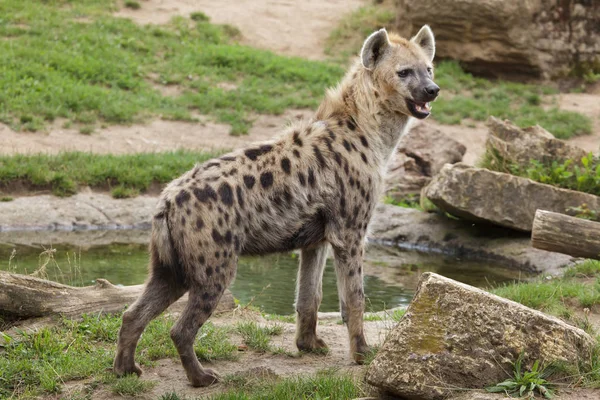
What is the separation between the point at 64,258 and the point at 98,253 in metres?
0.50

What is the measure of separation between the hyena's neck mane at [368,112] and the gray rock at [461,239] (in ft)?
10.5

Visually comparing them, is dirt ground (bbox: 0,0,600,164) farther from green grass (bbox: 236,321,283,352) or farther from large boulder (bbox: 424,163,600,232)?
green grass (bbox: 236,321,283,352)

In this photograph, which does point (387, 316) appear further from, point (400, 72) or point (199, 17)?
point (199, 17)

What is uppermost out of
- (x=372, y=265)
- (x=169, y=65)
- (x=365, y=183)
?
(x=365, y=183)

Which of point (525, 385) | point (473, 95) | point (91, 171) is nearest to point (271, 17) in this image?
point (473, 95)

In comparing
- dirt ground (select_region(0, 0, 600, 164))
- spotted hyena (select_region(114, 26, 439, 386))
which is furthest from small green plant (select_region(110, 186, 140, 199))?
spotted hyena (select_region(114, 26, 439, 386))

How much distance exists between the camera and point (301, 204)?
4617 mm

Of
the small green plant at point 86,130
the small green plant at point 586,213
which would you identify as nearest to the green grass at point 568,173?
the small green plant at point 586,213

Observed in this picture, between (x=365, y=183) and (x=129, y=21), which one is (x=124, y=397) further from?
(x=129, y=21)

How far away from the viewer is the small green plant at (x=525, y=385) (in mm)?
3662

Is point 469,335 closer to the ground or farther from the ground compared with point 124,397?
farther from the ground

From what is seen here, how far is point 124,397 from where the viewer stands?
421 centimetres

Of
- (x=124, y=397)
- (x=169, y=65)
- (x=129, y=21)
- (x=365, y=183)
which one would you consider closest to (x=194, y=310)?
(x=124, y=397)

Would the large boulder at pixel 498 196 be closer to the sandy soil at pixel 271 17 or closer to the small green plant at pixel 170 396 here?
the small green plant at pixel 170 396
